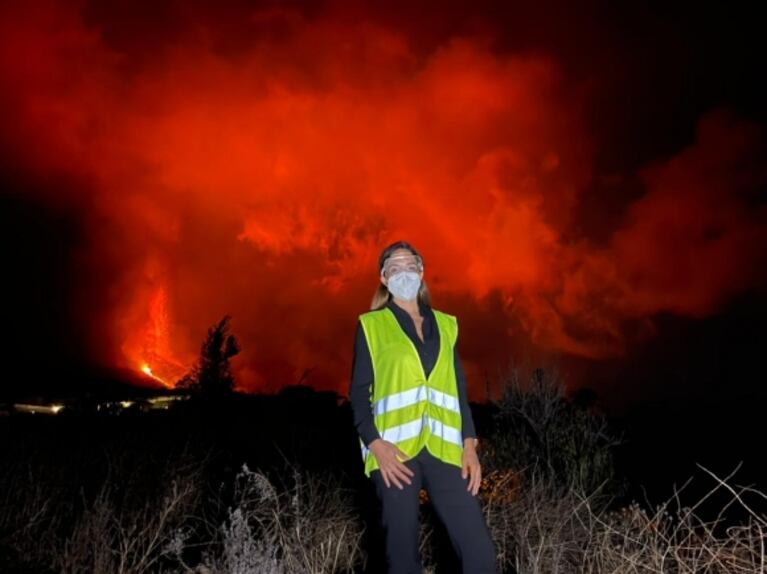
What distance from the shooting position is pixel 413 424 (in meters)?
3.17

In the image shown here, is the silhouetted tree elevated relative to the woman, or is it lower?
elevated

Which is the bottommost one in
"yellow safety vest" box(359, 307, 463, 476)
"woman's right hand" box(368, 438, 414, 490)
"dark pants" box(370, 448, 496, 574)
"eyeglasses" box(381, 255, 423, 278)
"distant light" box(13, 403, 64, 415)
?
"dark pants" box(370, 448, 496, 574)

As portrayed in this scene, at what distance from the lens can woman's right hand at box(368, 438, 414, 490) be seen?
304cm

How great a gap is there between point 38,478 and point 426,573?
3.99 metres

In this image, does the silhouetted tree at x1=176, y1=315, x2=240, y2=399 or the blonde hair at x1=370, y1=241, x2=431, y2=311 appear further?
the silhouetted tree at x1=176, y1=315, x2=240, y2=399

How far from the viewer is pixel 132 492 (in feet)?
26.6

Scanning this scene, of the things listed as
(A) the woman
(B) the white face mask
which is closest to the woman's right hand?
(A) the woman

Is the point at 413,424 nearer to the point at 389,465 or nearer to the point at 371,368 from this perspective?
the point at 389,465

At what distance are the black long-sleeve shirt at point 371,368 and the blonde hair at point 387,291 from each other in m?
0.05

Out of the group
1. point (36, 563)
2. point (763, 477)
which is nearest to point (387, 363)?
point (36, 563)

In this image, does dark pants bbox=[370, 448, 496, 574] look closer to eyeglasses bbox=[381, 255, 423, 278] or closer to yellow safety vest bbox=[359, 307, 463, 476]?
yellow safety vest bbox=[359, 307, 463, 476]

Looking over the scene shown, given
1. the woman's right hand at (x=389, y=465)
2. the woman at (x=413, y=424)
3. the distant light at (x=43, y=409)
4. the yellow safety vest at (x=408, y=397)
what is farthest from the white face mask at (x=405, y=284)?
the distant light at (x=43, y=409)

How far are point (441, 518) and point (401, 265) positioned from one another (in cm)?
125

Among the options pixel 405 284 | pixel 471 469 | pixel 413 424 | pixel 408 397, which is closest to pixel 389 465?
pixel 413 424
